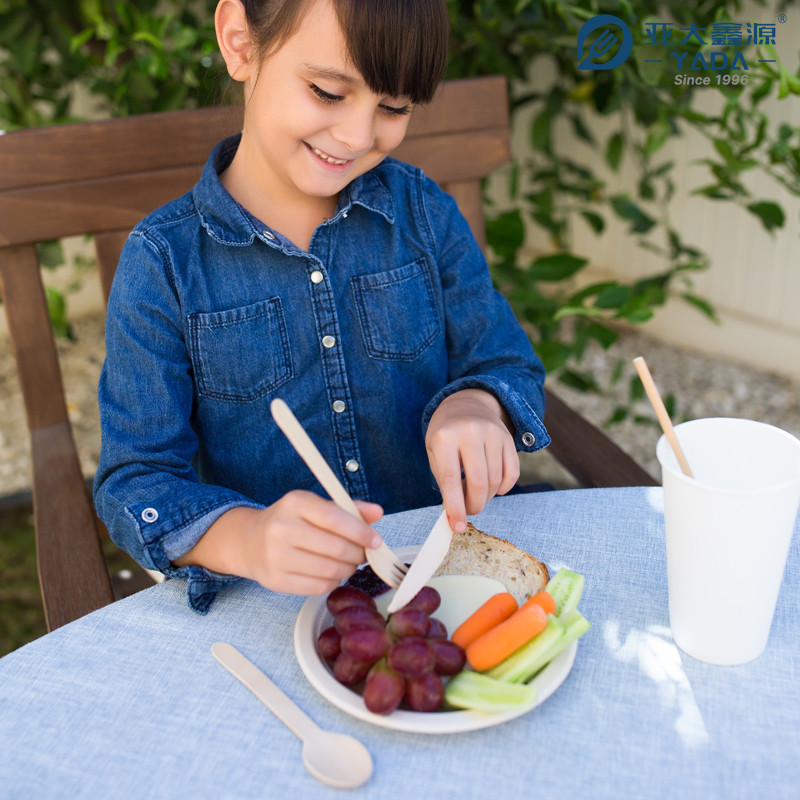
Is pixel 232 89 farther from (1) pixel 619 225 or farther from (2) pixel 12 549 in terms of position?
(1) pixel 619 225

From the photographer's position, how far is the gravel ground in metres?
2.48

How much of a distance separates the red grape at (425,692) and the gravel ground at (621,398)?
1.74 m

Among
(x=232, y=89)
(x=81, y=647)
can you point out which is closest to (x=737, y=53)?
(x=232, y=89)

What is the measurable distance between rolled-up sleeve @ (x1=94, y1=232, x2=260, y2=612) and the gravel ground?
4.86 feet

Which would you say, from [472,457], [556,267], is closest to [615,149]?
[556,267]

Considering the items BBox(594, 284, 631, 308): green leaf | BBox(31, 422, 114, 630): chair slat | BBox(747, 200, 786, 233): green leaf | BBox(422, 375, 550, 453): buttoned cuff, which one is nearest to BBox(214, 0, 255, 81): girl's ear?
BBox(422, 375, 550, 453): buttoned cuff

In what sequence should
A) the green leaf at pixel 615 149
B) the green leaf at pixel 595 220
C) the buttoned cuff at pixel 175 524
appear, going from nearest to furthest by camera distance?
1. the buttoned cuff at pixel 175 524
2. the green leaf at pixel 595 220
3. the green leaf at pixel 615 149

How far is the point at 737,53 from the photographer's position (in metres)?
1.67

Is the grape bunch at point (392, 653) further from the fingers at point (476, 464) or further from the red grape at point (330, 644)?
the fingers at point (476, 464)

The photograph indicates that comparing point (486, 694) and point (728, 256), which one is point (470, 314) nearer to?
point (486, 694)

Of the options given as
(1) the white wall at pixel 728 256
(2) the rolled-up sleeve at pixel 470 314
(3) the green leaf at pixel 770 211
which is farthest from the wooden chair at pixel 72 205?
(1) the white wall at pixel 728 256

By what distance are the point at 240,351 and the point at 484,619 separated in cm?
54

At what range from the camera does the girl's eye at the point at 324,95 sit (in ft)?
2.93

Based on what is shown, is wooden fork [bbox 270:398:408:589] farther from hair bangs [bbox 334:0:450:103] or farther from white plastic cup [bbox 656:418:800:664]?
hair bangs [bbox 334:0:450:103]
